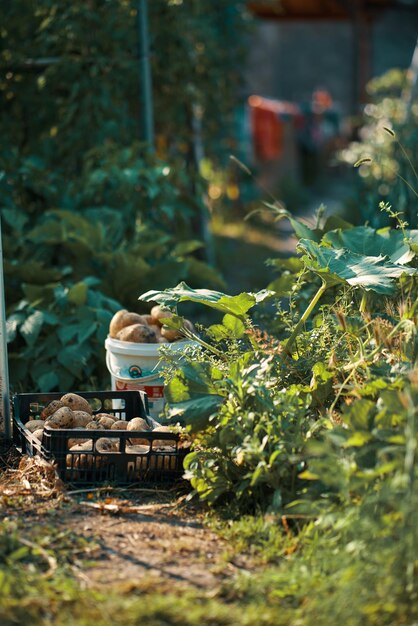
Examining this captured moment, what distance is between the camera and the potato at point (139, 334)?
414cm

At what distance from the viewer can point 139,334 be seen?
414cm

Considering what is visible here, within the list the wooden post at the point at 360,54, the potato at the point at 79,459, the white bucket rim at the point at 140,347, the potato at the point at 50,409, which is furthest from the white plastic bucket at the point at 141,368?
the wooden post at the point at 360,54

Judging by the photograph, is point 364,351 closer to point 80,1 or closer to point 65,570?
point 65,570

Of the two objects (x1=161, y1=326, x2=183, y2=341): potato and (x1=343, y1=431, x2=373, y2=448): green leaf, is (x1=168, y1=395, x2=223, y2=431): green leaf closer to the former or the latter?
(x1=343, y1=431, x2=373, y2=448): green leaf

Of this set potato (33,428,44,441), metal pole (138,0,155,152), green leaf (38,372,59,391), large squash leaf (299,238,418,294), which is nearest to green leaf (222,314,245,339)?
large squash leaf (299,238,418,294)

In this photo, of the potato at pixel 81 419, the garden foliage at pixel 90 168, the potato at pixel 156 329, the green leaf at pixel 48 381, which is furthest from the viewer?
the garden foliage at pixel 90 168

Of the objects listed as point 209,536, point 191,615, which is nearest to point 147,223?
point 209,536

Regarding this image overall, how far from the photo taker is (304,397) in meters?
3.48

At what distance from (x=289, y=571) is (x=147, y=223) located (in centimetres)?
362

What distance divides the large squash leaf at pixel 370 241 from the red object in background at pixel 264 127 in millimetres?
9466

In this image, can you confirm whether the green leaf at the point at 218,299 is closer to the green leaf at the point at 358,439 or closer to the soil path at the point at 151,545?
the soil path at the point at 151,545

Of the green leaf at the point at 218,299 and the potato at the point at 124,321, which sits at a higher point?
the green leaf at the point at 218,299

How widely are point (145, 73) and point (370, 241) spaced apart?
11.6 ft

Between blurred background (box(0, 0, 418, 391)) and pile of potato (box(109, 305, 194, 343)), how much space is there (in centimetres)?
53
